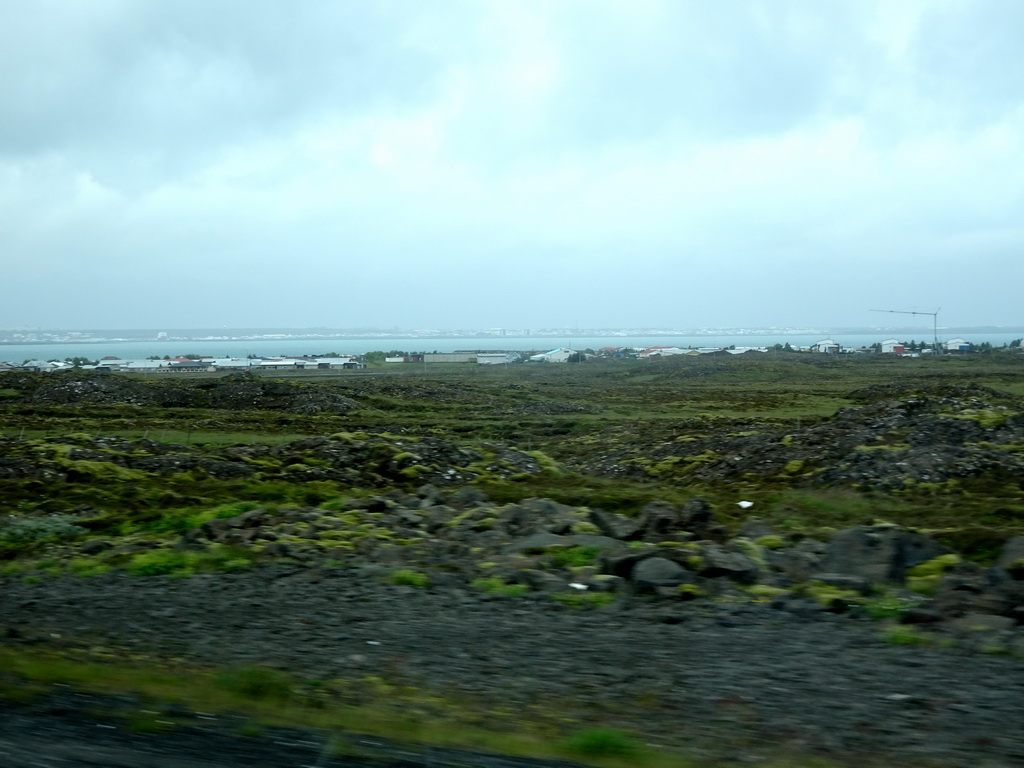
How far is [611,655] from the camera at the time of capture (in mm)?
6547

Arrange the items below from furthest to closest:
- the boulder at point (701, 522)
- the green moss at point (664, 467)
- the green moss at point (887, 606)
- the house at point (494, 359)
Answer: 1. the house at point (494, 359)
2. the green moss at point (664, 467)
3. the boulder at point (701, 522)
4. the green moss at point (887, 606)

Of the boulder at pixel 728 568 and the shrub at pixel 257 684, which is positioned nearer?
the shrub at pixel 257 684

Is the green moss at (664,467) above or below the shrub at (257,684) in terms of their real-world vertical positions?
below

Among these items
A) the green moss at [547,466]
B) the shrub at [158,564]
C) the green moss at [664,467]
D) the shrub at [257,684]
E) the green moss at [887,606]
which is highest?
Answer: the green moss at [887,606]

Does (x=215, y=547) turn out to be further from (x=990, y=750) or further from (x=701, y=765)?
(x=990, y=750)

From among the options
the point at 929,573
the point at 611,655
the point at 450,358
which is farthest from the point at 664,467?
the point at 450,358

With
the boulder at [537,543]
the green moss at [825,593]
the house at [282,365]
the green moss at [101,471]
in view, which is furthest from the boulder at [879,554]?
the house at [282,365]

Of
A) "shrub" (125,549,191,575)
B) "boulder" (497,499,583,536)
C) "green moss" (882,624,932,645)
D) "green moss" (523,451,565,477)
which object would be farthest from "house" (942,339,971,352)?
"shrub" (125,549,191,575)

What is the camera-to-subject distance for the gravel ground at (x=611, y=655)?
16.6 ft

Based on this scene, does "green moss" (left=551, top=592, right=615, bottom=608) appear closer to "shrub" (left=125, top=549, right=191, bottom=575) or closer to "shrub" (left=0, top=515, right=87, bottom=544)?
"shrub" (left=125, top=549, right=191, bottom=575)

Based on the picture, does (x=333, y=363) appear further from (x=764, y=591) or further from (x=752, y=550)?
(x=764, y=591)

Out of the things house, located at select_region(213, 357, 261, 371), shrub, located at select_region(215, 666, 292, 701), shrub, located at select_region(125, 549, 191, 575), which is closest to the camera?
shrub, located at select_region(215, 666, 292, 701)

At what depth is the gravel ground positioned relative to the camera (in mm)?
5074

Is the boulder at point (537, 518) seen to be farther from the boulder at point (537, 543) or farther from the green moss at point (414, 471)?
the green moss at point (414, 471)
